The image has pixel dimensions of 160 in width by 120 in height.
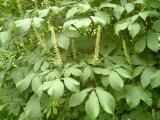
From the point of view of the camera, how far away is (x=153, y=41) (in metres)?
2.30

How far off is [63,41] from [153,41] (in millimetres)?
593

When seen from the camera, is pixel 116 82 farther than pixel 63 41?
No

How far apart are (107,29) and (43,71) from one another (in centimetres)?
65

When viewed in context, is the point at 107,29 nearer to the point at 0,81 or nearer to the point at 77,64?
the point at 77,64

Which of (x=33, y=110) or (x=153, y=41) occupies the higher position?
(x=153, y=41)

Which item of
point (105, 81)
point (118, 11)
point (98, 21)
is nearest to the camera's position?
point (98, 21)

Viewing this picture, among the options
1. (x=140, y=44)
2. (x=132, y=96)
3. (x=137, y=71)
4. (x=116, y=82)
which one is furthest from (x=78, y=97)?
(x=140, y=44)

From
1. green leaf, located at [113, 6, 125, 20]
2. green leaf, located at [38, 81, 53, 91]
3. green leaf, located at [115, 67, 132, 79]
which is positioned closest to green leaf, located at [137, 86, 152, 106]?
green leaf, located at [115, 67, 132, 79]

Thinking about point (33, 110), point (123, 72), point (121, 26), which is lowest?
point (33, 110)

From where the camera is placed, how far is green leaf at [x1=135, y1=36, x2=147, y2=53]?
234 centimetres

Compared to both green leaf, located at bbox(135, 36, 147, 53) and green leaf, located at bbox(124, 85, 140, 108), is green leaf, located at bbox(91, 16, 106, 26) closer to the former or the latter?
green leaf, located at bbox(135, 36, 147, 53)

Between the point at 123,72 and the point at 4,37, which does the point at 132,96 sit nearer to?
the point at 123,72

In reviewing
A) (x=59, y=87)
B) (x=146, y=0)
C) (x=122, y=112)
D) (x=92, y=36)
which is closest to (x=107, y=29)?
(x=92, y=36)

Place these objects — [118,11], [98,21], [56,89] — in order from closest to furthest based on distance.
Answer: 1. [56,89]
2. [98,21]
3. [118,11]
